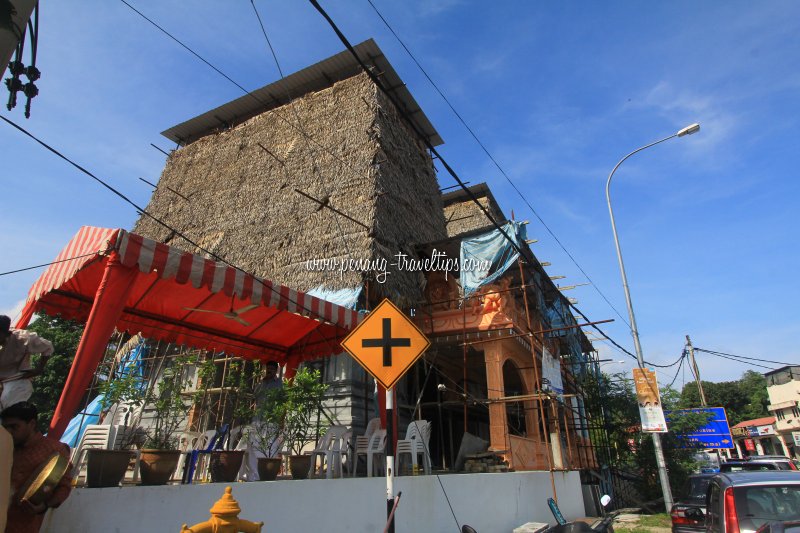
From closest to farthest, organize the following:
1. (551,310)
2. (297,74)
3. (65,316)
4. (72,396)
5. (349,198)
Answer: (72,396)
(65,316)
(349,198)
(551,310)
(297,74)

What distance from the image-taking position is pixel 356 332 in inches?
149

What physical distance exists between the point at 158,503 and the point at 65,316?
426 centimetres

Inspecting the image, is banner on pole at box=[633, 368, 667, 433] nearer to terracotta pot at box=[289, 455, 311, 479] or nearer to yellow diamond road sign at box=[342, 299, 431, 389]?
terracotta pot at box=[289, 455, 311, 479]

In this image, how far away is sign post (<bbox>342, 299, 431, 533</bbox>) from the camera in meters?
3.62

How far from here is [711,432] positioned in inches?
607

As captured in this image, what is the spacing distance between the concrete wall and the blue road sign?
1086 cm

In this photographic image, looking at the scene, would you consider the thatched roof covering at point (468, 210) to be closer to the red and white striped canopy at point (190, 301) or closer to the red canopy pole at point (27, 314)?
the red and white striped canopy at point (190, 301)

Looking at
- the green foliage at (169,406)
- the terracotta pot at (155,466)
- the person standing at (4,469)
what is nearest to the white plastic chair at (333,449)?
the green foliage at (169,406)

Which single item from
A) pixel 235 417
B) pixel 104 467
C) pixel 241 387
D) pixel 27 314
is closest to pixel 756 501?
pixel 104 467

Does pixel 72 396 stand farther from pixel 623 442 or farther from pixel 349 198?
pixel 623 442

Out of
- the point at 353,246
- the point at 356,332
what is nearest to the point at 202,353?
the point at 353,246

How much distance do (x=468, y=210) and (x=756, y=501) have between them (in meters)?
18.4

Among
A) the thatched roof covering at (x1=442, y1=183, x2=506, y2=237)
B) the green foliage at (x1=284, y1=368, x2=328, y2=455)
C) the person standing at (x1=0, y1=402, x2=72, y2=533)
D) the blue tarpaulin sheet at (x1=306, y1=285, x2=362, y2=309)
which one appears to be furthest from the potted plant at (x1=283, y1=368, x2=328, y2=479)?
the thatched roof covering at (x1=442, y1=183, x2=506, y2=237)

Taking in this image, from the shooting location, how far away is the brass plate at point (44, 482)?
8.24 feet
